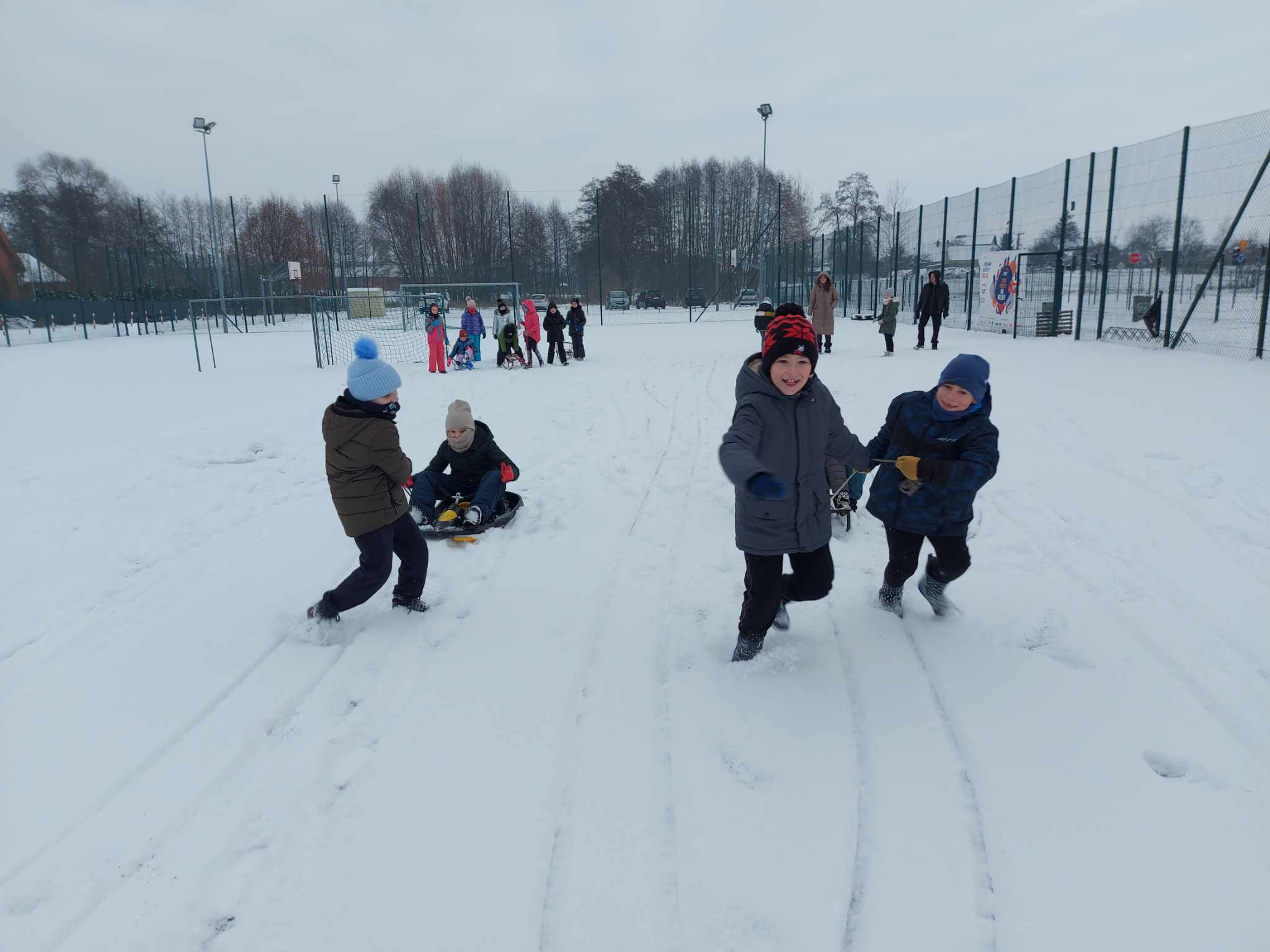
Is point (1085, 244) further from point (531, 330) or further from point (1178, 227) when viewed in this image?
point (531, 330)

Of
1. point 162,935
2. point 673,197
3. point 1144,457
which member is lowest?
point 162,935

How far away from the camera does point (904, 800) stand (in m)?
2.78

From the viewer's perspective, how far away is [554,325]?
56.3 ft

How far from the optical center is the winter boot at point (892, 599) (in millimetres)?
4262

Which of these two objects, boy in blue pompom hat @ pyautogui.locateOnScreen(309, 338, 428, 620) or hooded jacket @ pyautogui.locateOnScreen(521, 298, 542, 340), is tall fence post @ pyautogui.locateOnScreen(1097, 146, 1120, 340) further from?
boy in blue pompom hat @ pyautogui.locateOnScreen(309, 338, 428, 620)

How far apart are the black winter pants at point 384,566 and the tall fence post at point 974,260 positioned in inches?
785

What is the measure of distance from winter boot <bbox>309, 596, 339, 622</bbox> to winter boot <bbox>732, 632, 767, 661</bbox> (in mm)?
2235

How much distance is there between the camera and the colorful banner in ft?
61.5

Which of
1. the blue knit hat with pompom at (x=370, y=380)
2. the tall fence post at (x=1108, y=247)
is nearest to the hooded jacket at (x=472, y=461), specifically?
the blue knit hat with pompom at (x=370, y=380)

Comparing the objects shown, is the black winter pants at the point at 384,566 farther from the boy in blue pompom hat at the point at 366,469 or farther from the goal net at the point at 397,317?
the goal net at the point at 397,317

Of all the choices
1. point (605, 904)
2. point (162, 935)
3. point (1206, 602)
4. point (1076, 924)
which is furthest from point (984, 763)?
point (162, 935)

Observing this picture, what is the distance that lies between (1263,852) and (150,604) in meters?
5.50

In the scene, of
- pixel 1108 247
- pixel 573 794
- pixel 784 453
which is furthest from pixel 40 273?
pixel 573 794

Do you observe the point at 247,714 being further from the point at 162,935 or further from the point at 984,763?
the point at 984,763
